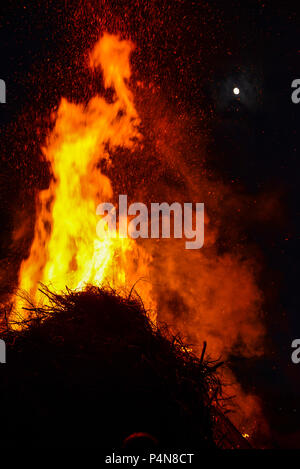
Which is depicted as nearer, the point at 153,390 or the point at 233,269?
the point at 153,390

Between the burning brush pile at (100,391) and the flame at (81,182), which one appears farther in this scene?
the flame at (81,182)

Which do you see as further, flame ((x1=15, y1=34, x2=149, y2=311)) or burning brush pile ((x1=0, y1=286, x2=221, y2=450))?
flame ((x1=15, y1=34, x2=149, y2=311))

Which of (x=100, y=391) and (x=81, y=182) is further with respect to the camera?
(x=81, y=182)

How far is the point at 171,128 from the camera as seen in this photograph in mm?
8547

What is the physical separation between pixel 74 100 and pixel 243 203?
6183 mm

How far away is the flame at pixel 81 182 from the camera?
600 cm

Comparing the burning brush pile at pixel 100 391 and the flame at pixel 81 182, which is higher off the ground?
the flame at pixel 81 182

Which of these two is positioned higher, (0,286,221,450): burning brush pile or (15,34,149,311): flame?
(15,34,149,311): flame

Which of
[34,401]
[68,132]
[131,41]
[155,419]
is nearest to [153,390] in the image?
[155,419]

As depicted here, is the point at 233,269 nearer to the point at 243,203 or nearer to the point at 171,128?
the point at 243,203

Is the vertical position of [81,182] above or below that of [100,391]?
above

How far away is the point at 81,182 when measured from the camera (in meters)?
6.72

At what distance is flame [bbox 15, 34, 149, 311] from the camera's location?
600 cm
